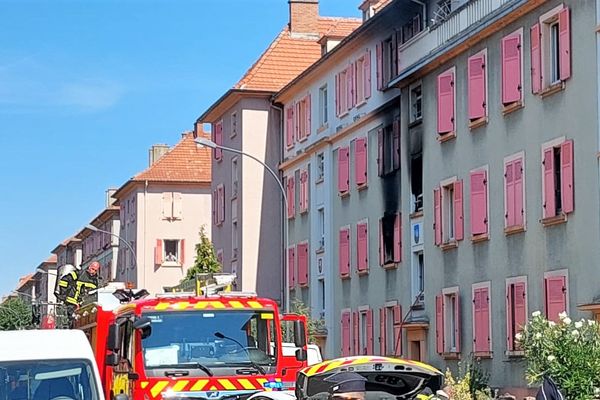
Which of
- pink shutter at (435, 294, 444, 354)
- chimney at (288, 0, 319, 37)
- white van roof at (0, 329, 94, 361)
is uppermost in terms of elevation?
chimney at (288, 0, 319, 37)

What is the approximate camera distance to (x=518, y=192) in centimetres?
2984

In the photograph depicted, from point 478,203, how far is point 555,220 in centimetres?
437

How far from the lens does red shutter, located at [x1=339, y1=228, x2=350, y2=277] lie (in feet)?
144

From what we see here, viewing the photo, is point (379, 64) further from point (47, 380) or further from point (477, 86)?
point (47, 380)

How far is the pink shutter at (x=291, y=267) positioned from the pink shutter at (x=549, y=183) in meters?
23.2

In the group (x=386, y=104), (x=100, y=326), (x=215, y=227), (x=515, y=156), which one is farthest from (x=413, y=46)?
(x=215, y=227)

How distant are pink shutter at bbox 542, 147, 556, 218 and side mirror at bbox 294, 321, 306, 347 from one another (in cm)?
1120

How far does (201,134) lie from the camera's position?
78562 millimetres

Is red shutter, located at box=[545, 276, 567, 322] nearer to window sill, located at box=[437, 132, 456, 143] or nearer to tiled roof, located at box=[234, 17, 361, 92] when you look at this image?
window sill, located at box=[437, 132, 456, 143]

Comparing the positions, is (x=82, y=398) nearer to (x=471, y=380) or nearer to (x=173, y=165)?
(x=471, y=380)

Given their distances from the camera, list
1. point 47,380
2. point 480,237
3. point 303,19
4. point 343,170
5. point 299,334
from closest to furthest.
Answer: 1. point 47,380
2. point 299,334
3. point 480,237
4. point 343,170
5. point 303,19

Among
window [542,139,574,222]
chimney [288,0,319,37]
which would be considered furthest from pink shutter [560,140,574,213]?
chimney [288,0,319,37]

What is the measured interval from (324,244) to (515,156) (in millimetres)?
17363

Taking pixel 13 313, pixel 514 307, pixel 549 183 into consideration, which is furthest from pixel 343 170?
pixel 13 313
